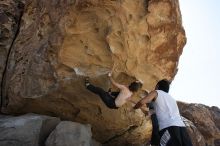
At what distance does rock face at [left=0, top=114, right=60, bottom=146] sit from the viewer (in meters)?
8.48

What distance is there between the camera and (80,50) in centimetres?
947

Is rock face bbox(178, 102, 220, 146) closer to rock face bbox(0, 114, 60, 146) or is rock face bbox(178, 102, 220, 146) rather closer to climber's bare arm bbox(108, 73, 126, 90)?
climber's bare arm bbox(108, 73, 126, 90)

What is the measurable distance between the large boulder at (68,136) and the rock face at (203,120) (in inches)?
466

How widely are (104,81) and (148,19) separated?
2.15 metres

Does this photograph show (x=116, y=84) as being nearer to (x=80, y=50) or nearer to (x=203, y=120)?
(x=80, y=50)

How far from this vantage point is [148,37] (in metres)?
10.2

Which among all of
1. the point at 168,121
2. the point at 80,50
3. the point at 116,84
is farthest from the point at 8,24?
the point at 168,121

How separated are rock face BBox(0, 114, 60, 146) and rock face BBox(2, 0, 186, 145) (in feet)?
2.28

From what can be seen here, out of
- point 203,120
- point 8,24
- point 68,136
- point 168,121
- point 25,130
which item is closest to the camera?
point 168,121

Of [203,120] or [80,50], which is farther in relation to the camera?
[203,120]

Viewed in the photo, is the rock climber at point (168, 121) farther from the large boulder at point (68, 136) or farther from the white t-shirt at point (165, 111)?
the large boulder at point (68, 136)

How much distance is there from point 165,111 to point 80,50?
3021 millimetres

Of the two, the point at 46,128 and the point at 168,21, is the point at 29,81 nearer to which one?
the point at 46,128

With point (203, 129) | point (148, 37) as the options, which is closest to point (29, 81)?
point (148, 37)
